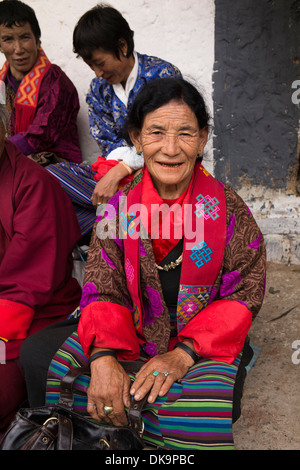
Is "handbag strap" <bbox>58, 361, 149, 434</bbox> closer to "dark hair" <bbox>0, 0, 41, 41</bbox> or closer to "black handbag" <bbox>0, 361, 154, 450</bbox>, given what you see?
"black handbag" <bbox>0, 361, 154, 450</bbox>

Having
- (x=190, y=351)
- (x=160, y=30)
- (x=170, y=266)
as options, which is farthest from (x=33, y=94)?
(x=190, y=351)

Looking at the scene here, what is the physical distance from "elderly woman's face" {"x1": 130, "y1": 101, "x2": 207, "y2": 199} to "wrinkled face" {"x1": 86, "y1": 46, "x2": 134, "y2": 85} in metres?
1.05

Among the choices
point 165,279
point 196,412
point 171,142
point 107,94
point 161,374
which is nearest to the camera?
point 196,412

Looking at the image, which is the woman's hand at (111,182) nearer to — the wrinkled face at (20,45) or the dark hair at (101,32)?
the dark hair at (101,32)

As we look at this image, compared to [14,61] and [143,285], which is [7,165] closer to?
[143,285]

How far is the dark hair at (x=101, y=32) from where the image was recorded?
2793 mm

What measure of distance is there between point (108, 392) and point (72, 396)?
0.14 metres

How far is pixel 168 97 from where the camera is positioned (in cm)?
194

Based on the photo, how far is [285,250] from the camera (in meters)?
3.67

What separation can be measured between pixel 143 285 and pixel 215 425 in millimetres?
660

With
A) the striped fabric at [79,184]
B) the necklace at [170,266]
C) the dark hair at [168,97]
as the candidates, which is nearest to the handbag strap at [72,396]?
the necklace at [170,266]

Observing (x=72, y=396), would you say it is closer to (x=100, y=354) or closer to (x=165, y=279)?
(x=100, y=354)

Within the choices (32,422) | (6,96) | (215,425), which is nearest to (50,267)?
(32,422)

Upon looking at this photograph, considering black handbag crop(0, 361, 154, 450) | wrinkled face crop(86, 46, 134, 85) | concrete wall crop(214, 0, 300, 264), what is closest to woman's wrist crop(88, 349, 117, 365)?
black handbag crop(0, 361, 154, 450)
